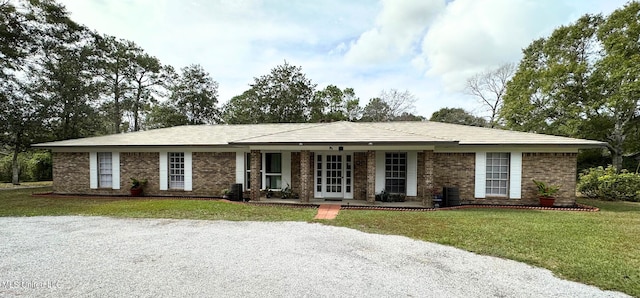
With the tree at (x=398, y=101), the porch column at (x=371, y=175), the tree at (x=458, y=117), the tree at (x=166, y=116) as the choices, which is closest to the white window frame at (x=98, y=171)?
the porch column at (x=371, y=175)

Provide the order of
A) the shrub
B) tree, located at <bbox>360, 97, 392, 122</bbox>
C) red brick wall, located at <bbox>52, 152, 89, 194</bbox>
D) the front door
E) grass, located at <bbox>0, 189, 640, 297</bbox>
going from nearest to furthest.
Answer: grass, located at <bbox>0, 189, 640, 297</bbox>, the front door, the shrub, red brick wall, located at <bbox>52, 152, 89, 194</bbox>, tree, located at <bbox>360, 97, 392, 122</bbox>

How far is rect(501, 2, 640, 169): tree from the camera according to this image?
633 inches

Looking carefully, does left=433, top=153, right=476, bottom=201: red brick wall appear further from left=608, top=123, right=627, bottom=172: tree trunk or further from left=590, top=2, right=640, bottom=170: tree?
left=608, top=123, right=627, bottom=172: tree trunk

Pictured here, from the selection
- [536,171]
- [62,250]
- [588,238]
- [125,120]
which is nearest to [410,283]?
[588,238]

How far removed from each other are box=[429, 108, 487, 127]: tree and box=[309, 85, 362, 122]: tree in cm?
1254

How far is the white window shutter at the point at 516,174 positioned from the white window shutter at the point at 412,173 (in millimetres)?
3642

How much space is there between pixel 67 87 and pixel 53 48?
315 centimetres

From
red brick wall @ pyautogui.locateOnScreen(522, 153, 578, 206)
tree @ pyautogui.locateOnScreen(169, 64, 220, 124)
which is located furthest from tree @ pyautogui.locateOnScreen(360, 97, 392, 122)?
red brick wall @ pyautogui.locateOnScreen(522, 153, 578, 206)

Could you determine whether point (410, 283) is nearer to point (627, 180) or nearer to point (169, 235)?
point (169, 235)

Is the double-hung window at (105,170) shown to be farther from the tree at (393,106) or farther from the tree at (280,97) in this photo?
the tree at (393,106)

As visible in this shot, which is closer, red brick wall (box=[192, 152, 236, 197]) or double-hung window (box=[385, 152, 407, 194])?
double-hung window (box=[385, 152, 407, 194])

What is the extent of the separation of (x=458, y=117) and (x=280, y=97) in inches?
926

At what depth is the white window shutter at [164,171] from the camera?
1263 centimetres

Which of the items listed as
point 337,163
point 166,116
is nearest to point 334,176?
point 337,163
